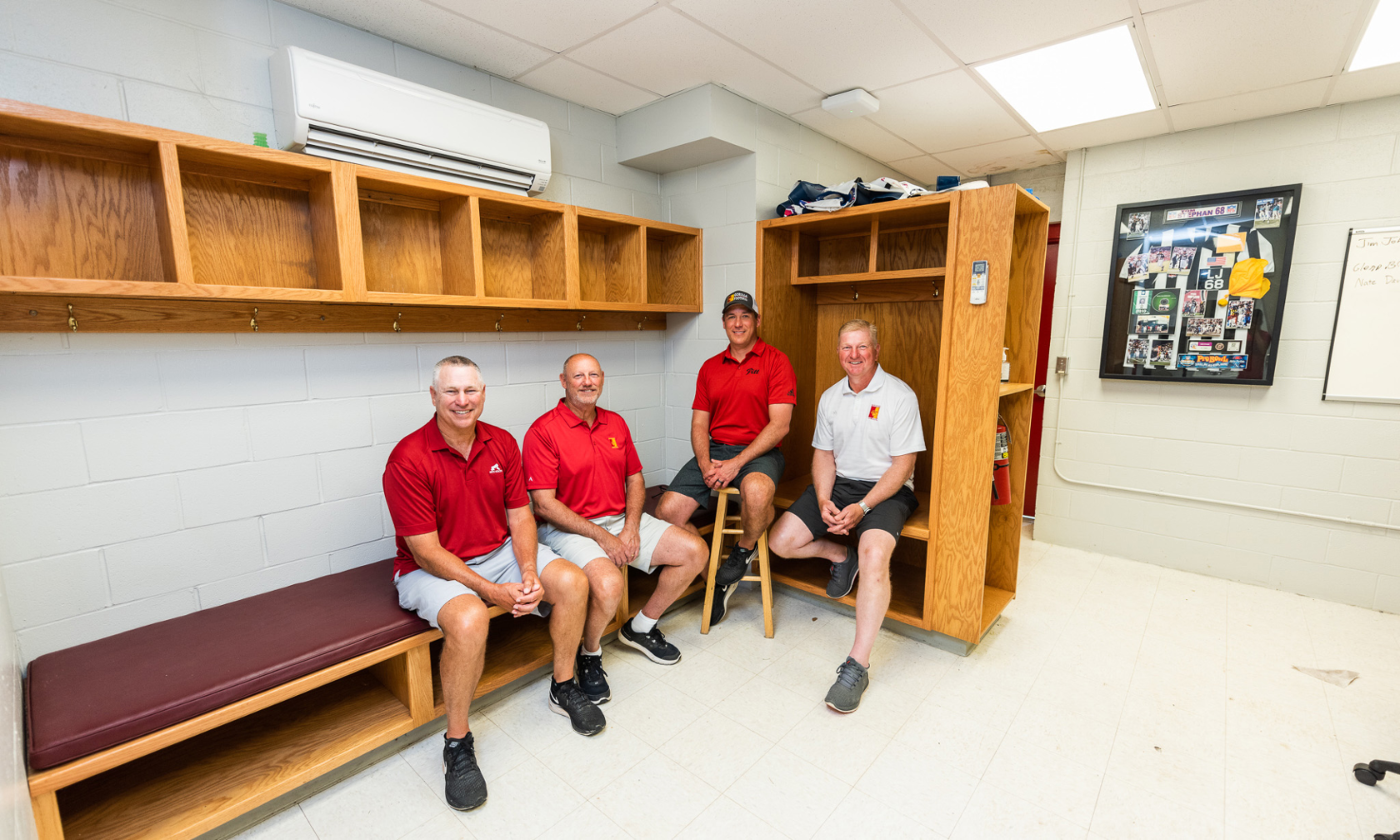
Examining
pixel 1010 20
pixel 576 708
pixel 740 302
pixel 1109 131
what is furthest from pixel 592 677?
pixel 1109 131

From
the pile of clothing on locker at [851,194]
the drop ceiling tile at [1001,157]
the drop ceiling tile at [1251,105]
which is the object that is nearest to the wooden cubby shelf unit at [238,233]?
the pile of clothing on locker at [851,194]

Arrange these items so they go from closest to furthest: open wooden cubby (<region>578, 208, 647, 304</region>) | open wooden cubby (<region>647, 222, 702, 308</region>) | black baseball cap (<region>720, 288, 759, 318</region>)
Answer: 1. black baseball cap (<region>720, 288, 759, 318</region>)
2. open wooden cubby (<region>578, 208, 647, 304</region>)
3. open wooden cubby (<region>647, 222, 702, 308</region>)

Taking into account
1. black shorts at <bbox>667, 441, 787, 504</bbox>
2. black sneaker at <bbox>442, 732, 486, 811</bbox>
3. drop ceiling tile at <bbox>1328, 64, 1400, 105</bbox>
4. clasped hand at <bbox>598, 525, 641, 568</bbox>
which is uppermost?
drop ceiling tile at <bbox>1328, 64, 1400, 105</bbox>

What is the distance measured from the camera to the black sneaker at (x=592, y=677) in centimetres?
230

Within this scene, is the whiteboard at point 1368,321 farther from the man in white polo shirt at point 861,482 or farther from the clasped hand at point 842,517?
the clasped hand at point 842,517

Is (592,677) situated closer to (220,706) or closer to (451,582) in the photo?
(451,582)

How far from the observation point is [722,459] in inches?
118

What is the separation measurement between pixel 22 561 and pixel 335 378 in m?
0.99

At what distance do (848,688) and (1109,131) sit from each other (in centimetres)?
328

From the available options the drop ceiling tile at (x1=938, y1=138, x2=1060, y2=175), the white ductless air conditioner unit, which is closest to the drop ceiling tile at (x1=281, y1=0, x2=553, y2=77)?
the white ductless air conditioner unit

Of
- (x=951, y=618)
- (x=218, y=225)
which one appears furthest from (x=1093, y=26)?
(x=218, y=225)

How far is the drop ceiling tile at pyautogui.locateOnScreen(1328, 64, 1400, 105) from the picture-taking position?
2539mm

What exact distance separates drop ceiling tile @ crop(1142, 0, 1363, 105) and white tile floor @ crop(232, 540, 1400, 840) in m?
2.50

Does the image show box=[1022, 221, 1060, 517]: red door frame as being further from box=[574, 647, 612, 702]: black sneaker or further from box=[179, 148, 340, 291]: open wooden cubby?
box=[179, 148, 340, 291]: open wooden cubby
